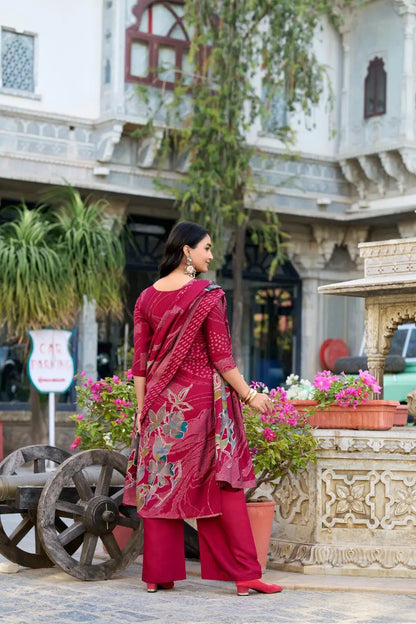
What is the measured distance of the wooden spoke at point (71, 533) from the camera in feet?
19.2

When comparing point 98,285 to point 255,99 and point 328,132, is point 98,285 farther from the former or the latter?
point 328,132

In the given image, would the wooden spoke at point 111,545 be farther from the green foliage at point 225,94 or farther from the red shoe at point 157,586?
the green foliage at point 225,94

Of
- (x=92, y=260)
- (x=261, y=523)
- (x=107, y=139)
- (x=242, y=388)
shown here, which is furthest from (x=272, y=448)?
(x=107, y=139)

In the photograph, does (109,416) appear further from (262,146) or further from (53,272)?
(262,146)

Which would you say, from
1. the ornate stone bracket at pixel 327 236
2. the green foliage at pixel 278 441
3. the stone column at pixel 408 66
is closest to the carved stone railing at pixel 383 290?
the green foliage at pixel 278 441

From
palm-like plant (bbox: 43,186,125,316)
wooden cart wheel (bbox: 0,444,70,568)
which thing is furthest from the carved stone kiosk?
palm-like plant (bbox: 43,186,125,316)

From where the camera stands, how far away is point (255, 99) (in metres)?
15.9

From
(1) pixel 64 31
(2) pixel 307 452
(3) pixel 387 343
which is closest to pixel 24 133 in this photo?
(1) pixel 64 31

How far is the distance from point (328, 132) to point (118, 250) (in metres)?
6.82

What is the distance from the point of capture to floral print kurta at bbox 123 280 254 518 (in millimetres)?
5512

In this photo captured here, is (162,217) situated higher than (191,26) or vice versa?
(191,26)

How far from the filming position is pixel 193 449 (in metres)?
5.54

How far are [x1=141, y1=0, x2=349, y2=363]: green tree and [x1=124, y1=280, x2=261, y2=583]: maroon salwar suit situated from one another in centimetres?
968

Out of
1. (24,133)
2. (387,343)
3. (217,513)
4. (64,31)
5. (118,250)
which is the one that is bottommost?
(217,513)
